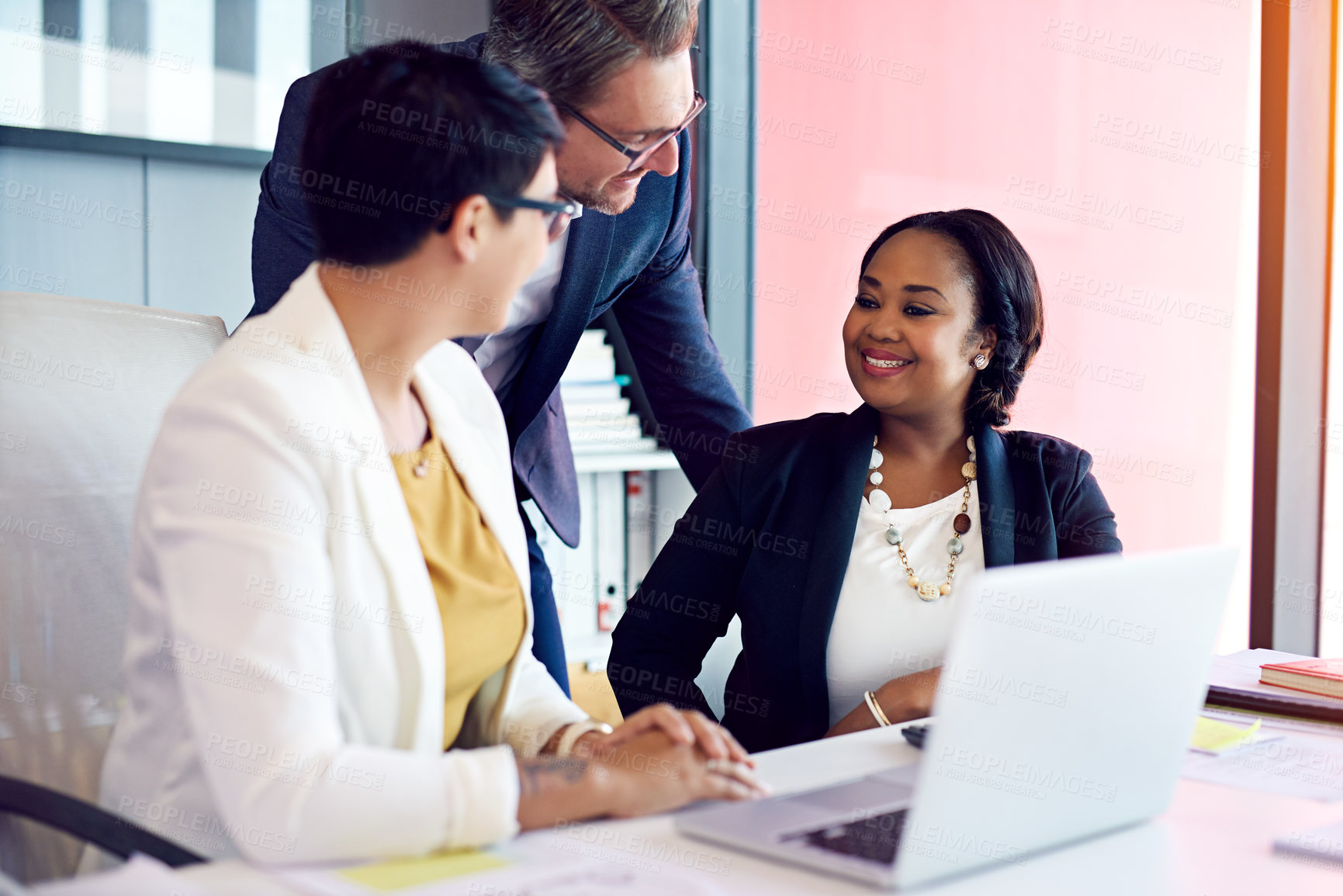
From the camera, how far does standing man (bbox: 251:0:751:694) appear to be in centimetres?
172

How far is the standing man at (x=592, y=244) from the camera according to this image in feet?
5.63

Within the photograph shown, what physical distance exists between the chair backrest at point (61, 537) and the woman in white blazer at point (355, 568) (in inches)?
10.4

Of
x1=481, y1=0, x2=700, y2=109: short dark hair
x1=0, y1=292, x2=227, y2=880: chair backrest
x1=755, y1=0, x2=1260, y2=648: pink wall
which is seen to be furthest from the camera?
x1=755, y1=0, x2=1260, y2=648: pink wall

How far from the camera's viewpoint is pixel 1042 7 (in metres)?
3.45

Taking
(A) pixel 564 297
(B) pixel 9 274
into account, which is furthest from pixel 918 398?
(B) pixel 9 274

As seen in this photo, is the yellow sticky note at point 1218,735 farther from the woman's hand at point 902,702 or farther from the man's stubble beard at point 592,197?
the man's stubble beard at point 592,197

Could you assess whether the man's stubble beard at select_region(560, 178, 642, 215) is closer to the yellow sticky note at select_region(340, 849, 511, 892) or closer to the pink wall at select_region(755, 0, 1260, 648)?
the yellow sticky note at select_region(340, 849, 511, 892)

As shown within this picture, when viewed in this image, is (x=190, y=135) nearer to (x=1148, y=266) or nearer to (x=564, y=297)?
(x=564, y=297)

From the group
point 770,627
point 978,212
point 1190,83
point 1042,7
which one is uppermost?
point 1042,7

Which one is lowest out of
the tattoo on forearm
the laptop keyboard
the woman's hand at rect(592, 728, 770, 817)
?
the laptop keyboard

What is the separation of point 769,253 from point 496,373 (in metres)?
1.36

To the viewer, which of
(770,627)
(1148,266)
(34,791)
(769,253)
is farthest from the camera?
(1148,266)

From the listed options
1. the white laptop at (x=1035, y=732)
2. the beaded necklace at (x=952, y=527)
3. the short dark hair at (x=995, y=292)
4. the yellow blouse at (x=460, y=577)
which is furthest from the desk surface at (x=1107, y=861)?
the short dark hair at (x=995, y=292)

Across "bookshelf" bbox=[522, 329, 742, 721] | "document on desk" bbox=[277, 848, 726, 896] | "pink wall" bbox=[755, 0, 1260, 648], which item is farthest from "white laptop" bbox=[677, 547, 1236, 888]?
"pink wall" bbox=[755, 0, 1260, 648]
